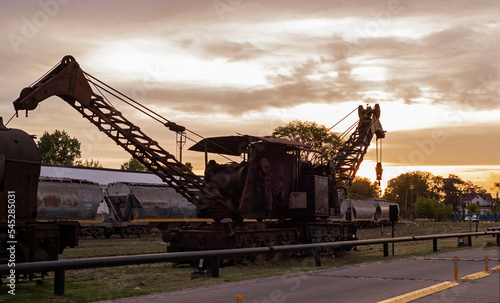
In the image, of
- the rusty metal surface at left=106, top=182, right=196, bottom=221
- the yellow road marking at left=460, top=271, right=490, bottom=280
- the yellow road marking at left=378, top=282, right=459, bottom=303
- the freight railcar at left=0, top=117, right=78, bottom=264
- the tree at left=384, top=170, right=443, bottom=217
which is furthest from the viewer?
the tree at left=384, top=170, right=443, bottom=217

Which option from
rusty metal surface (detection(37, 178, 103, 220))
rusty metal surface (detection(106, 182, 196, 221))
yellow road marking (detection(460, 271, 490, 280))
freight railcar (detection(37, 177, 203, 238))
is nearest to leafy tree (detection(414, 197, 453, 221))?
freight railcar (detection(37, 177, 203, 238))

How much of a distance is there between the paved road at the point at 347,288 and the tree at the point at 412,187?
176 metres

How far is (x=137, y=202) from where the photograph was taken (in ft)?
133

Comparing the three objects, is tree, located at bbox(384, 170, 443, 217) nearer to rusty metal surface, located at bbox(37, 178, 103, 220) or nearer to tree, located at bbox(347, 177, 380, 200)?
tree, located at bbox(347, 177, 380, 200)

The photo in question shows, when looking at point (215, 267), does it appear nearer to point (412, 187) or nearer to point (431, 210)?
point (431, 210)

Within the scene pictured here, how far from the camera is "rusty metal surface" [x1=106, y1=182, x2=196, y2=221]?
133 ft

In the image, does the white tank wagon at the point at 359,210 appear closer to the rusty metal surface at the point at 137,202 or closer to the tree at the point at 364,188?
the rusty metal surface at the point at 137,202

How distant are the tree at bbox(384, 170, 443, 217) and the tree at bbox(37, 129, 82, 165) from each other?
112 m

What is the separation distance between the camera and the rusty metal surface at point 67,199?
33.7m

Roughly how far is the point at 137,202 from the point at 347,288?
29765 millimetres

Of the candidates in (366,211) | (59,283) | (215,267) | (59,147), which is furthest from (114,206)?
(59,147)

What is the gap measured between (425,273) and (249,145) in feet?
27.2

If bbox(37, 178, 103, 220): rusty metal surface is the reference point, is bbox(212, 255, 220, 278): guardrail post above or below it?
below

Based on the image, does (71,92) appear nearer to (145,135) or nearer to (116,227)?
(145,135)
